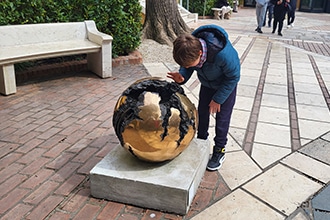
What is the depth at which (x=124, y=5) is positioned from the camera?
647 cm

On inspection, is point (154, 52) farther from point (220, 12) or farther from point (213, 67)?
point (220, 12)

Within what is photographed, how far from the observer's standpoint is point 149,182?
2.49 meters

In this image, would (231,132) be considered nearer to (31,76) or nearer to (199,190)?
(199,190)

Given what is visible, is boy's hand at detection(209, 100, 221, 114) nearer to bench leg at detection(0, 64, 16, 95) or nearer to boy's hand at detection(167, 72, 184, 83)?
boy's hand at detection(167, 72, 184, 83)

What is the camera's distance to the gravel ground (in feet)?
23.7

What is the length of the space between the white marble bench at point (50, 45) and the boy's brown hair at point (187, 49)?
3.08 metres

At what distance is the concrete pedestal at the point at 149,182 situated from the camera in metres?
2.47

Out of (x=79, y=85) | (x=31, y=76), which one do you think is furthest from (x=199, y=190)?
(x=31, y=76)

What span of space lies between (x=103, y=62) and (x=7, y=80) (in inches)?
60.6

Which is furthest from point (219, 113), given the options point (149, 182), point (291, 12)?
point (291, 12)

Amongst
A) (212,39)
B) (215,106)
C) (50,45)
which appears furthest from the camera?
(50,45)

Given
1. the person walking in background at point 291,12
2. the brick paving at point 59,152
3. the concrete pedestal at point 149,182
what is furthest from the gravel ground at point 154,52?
the person walking in background at point 291,12

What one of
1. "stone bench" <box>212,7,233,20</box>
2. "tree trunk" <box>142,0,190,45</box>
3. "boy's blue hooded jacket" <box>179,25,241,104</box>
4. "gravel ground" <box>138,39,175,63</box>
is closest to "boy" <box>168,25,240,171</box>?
"boy's blue hooded jacket" <box>179,25,241,104</box>

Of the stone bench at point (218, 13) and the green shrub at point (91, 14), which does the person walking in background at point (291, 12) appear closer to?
the stone bench at point (218, 13)
